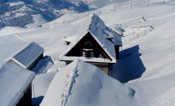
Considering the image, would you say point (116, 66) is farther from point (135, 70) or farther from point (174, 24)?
point (174, 24)

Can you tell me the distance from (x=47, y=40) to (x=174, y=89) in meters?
49.0

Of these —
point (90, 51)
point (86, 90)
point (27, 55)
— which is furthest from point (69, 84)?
point (27, 55)

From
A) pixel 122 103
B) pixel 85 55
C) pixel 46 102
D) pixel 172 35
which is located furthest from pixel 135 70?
pixel 46 102

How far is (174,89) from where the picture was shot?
13195mm

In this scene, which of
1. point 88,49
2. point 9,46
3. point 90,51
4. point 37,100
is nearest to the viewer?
point 37,100

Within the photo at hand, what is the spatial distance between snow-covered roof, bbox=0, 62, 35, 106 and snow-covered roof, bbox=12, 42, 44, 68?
46.9 ft

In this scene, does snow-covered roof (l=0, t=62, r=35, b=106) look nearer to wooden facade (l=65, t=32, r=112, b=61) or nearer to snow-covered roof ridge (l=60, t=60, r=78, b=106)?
snow-covered roof ridge (l=60, t=60, r=78, b=106)

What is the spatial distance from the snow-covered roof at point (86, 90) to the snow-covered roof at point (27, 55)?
1866cm

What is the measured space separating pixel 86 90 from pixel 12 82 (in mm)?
5908

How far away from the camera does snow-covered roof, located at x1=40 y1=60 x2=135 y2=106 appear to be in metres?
10.6

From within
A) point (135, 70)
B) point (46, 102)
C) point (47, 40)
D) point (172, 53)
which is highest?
point (46, 102)

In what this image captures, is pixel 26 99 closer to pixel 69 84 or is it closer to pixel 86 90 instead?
pixel 69 84

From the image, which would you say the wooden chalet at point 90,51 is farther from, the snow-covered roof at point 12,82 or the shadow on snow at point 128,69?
the snow-covered roof at point 12,82

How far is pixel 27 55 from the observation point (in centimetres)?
3400
